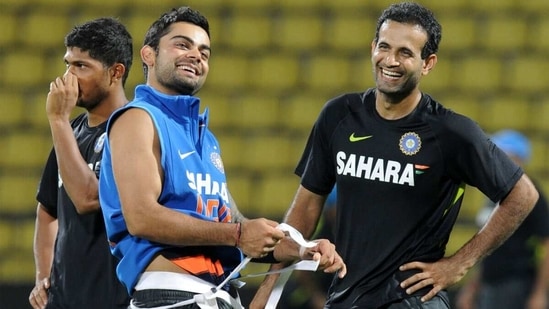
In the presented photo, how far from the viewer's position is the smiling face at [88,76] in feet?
14.0

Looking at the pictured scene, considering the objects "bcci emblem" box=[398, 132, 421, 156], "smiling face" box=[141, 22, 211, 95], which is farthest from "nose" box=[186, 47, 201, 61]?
"bcci emblem" box=[398, 132, 421, 156]

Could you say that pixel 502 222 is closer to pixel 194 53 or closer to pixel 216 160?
pixel 216 160

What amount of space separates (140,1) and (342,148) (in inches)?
227

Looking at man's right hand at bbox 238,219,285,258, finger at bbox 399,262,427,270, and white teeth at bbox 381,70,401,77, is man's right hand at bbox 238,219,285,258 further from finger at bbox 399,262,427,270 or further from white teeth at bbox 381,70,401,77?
white teeth at bbox 381,70,401,77

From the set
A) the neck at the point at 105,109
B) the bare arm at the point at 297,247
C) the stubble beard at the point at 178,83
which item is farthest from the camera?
the neck at the point at 105,109

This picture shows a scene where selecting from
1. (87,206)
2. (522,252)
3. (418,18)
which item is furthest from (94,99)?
(522,252)

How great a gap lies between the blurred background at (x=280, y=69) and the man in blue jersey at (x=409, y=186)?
4.76 metres

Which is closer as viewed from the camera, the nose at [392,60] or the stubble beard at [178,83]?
the stubble beard at [178,83]

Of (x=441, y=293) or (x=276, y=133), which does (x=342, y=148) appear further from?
(x=276, y=133)

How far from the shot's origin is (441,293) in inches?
161

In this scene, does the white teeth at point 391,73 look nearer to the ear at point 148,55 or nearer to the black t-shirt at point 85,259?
the ear at point 148,55

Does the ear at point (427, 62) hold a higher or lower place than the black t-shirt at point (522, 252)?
higher

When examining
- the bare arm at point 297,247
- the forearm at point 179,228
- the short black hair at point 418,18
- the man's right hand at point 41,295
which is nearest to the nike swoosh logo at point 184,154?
the forearm at point 179,228

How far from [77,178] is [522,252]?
4108 mm
